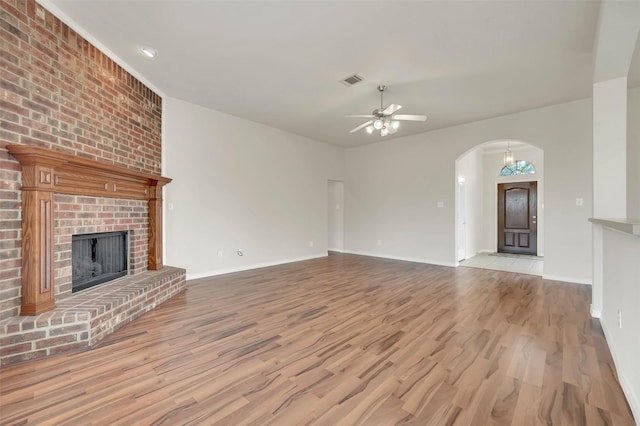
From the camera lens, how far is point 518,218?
7.62 metres

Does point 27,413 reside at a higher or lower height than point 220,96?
lower

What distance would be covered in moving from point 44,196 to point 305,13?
2.77 m

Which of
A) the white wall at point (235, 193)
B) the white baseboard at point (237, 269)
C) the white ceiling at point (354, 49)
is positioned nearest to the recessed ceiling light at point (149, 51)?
the white ceiling at point (354, 49)

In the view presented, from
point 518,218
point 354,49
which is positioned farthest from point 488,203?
point 354,49

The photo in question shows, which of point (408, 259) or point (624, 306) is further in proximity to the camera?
point (408, 259)

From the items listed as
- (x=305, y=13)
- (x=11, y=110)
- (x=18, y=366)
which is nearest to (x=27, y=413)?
(x=18, y=366)

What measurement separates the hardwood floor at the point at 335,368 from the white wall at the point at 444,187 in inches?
63.1

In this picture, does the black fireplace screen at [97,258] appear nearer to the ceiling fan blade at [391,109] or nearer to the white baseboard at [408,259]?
the ceiling fan blade at [391,109]

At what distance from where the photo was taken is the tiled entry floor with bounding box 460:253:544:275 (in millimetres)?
5500

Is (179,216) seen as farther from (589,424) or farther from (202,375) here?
(589,424)

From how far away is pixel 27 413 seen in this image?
157cm

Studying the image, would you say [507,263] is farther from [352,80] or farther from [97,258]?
[97,258]

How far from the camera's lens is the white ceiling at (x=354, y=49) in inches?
96.4

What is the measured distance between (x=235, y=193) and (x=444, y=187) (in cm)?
438
